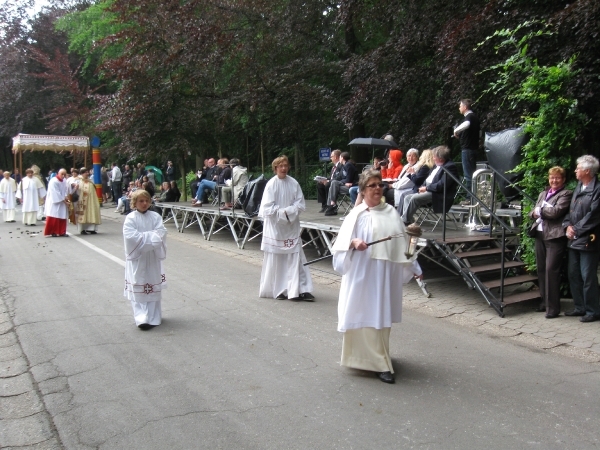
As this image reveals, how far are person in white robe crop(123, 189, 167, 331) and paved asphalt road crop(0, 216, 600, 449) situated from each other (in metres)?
0.24

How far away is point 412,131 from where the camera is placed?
46.8 feet

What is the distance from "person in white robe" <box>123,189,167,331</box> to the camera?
6684mm

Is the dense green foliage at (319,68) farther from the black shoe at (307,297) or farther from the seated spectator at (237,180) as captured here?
the black shoe at (307,297)

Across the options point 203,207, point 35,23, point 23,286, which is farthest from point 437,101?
point 35,23

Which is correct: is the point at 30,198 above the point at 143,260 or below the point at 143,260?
above

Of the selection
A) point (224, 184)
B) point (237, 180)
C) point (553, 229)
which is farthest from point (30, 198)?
point (553, 229)

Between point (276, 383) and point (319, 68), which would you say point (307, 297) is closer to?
point (276, 383)

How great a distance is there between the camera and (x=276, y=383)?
4.99 meters

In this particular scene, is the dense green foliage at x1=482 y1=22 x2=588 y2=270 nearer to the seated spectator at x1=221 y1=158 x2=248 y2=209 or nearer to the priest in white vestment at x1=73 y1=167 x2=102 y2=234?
the seated spectator at x1=221 y1=158 x2=248 y2=209

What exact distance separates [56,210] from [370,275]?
13.2 metres

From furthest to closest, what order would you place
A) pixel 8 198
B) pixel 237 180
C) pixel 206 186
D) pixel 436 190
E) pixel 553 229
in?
pixel 8 198 → pixel 206 186 → pixel 237 180 → pixel 436 190 → pixel 553 229

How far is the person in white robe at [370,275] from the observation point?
5.01 m

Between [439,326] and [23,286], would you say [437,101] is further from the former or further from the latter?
[23,286]

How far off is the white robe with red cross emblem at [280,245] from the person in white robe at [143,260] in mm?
1882
